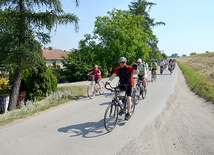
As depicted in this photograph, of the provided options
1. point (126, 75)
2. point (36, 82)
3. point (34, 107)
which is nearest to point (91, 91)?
point (34, 107)

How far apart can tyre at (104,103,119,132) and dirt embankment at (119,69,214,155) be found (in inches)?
35.8

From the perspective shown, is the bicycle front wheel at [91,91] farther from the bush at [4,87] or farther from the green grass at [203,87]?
the green grass at [203,87]

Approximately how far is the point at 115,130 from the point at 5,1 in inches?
306

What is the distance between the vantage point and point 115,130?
6.10m

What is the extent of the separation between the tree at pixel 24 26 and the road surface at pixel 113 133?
3.10 m

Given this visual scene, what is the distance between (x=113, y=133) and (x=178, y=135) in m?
1.71

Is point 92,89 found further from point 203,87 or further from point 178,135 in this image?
point 178,135

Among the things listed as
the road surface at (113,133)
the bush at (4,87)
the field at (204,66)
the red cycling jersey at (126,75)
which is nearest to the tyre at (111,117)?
the road surface at (113,133)

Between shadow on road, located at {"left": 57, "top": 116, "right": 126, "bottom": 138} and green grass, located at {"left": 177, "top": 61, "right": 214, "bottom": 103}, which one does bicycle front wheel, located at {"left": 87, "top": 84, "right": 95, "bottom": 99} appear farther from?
green grass, located at {"left": 177, "top": 61, "right": 214, "bottom": 103}

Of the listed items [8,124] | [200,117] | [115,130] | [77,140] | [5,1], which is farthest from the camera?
[5,1]

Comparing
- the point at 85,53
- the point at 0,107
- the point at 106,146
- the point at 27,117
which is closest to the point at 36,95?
the point at 0,107

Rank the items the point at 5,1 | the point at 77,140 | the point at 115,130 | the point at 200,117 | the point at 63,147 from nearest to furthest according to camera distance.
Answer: the point at 63,147 < the point at 77,140 < the point at 115,130 < the point at 200,117 < the point at 5,1

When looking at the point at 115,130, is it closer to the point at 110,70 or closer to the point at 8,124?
the point at 8,124

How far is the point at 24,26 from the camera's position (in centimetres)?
998
